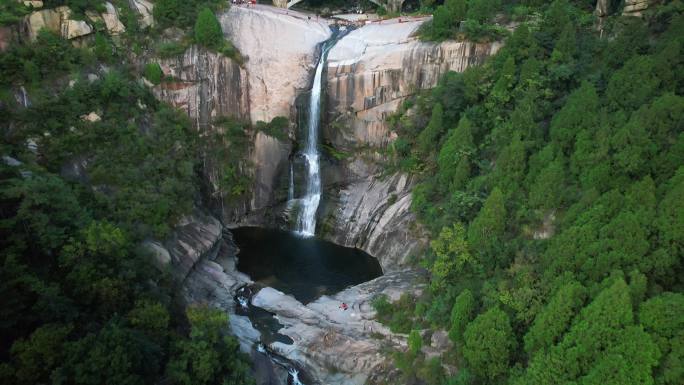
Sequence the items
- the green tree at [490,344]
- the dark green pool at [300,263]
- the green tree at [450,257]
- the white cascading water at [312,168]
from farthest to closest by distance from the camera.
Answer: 1. the white cascading water at [312,168]
2. the dark green pool at [300,263]
3. the green tree at [450,257]
4. the green tree at [490,344]

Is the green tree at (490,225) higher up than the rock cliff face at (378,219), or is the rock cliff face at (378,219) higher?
the green tree at (490,225)

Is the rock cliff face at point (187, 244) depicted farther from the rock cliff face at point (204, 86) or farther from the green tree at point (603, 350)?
the green tree at point (603, 350)

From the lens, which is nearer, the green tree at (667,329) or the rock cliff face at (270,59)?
the green tree at (667,329)

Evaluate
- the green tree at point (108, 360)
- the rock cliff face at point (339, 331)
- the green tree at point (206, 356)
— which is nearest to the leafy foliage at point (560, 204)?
the rock cliff face at point (339, 331)

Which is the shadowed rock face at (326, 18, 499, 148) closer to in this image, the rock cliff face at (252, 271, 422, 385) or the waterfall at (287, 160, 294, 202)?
the waterfall at (287, 160, 294, 202)

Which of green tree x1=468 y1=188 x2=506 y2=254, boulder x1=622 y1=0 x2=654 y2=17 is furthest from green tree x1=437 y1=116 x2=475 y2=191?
boulder x1=622 y1=0 x2=654 y2=17

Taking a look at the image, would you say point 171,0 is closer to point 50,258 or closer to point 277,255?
point 277,255

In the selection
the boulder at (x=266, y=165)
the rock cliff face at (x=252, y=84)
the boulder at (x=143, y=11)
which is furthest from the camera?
the boulder at (x=266, y=165)
